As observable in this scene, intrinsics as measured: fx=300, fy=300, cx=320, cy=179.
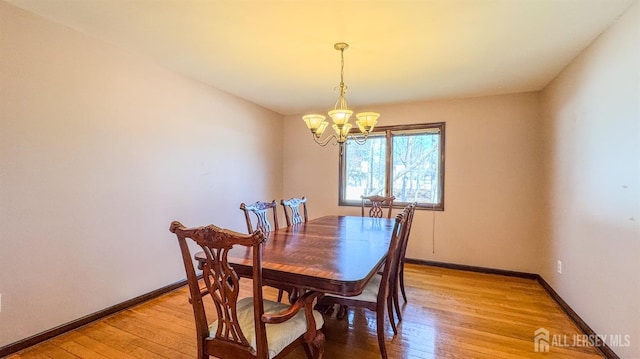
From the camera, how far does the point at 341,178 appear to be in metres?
4.62

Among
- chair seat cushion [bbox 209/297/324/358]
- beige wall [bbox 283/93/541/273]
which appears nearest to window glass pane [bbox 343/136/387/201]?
beige wall [bbox 283/93/541/273]

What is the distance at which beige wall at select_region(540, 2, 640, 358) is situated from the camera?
1817 millimetres

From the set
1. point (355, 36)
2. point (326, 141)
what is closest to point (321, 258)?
point (355, 36)

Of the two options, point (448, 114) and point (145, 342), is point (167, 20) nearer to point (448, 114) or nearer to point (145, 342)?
point (145, 342)

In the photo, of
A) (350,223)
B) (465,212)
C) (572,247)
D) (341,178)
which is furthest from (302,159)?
(572,247)

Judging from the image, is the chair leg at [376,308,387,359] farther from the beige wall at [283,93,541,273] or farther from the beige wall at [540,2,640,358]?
the beige wall at [283,93,541,273]

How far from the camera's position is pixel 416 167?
4.18 metres

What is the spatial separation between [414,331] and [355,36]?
7.56 feet

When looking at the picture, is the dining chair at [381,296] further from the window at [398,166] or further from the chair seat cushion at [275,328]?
the window at [398,166]

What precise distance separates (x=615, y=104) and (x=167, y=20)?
311 centimetres

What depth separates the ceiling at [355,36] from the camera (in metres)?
1.91

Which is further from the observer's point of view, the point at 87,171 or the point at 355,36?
the point at 87,171

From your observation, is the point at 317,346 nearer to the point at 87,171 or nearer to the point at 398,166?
the point at 87,171

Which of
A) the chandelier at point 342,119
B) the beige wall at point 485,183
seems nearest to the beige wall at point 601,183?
the beige wall at point 485,183
